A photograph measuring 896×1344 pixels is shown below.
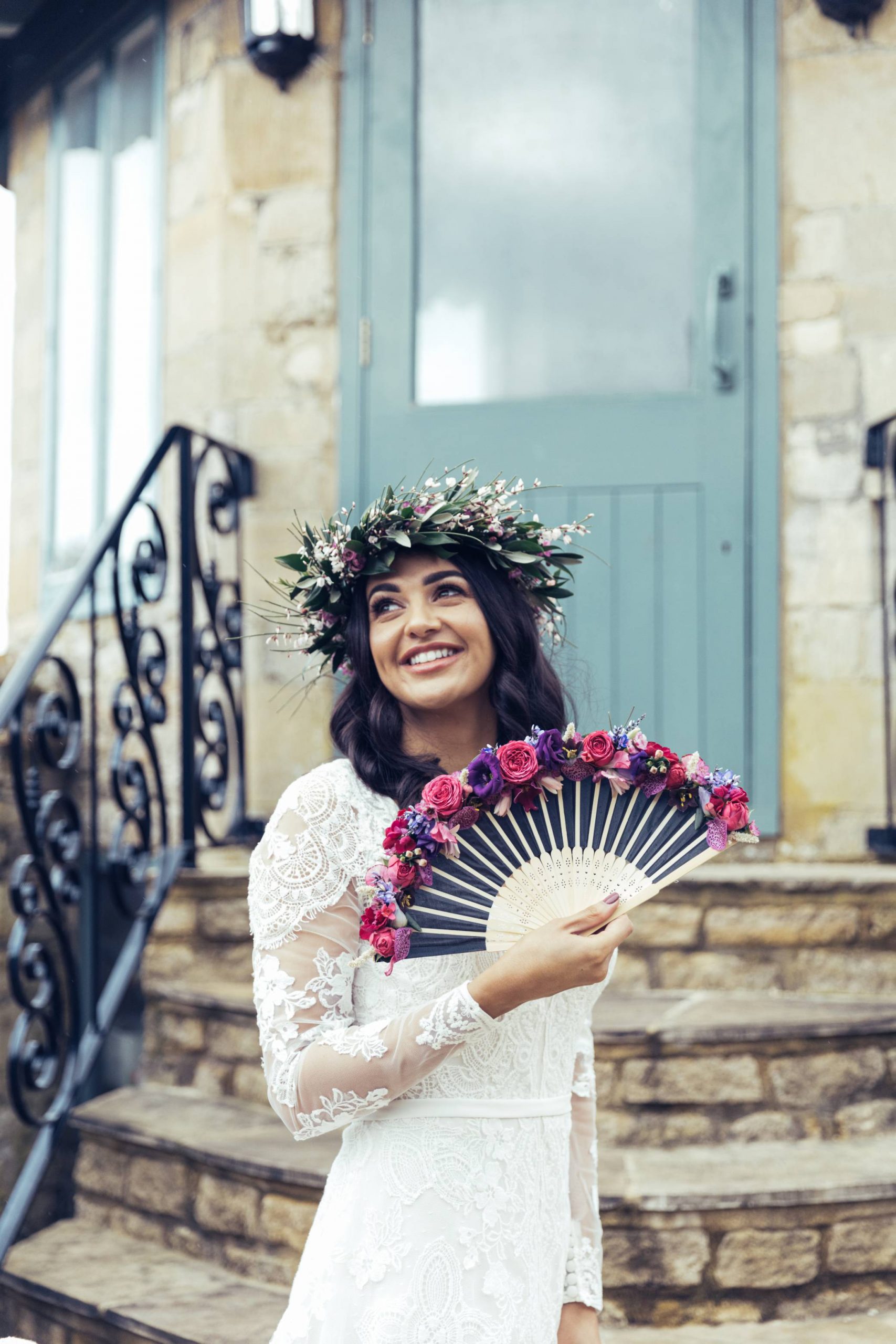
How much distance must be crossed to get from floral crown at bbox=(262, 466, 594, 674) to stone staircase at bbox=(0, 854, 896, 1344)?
1.39 metres

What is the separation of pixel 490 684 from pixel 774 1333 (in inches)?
64.9

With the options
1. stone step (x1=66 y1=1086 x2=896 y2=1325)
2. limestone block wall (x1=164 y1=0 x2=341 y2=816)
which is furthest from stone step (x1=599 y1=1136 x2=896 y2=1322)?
limestone block wall (x1=164 y1=0 x2=341 y2=816)

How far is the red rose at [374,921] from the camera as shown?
1.52m

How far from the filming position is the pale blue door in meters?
4.21

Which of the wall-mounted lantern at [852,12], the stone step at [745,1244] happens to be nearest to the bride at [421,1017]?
the stone step at [745,1244]

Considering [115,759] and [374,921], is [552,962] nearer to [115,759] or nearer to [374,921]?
[374,921]

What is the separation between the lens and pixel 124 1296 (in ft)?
9.39

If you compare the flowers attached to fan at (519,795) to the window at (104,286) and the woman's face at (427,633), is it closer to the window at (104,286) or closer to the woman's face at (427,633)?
the woman's face at (427,633)

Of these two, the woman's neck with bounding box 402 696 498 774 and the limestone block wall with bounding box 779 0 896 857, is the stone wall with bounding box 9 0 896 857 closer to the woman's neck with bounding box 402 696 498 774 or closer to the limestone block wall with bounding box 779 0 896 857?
the limestone block wall with bounding box 779 0 896 857

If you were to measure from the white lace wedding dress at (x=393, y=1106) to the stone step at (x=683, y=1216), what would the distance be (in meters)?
1.11

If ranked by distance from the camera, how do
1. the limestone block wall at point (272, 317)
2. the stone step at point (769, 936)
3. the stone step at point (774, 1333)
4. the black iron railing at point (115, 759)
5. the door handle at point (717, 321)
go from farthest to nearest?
the limestone block wall at point (272, 317)
the door handle at point (717, 321)
the stone step at point (769, 936)
the black iron railing at point (115, 759)
the stone step at point (774, 1333)

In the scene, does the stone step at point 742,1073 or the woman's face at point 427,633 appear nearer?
the woman's face at point 427,633

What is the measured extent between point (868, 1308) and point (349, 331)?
10.5ft

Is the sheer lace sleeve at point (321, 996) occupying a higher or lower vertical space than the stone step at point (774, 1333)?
higher
